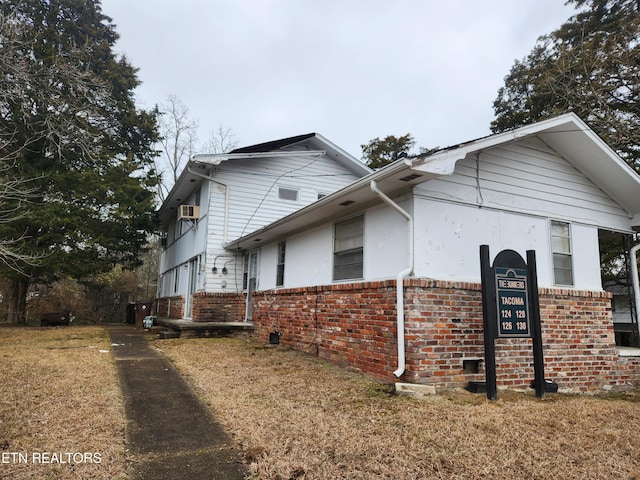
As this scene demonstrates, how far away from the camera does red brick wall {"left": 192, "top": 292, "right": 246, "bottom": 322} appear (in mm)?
12234

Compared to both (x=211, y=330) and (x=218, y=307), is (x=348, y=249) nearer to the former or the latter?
(x=211, y=330)

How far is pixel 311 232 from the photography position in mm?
8867

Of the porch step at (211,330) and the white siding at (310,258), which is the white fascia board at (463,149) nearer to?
the white siding at (310,258)

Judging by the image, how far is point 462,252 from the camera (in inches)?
246

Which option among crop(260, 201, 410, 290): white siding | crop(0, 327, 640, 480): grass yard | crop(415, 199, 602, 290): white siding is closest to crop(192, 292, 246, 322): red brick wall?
crop(260, 201, 410, 290): white siding

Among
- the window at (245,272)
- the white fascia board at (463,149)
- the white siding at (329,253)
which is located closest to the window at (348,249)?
the white siding at (329,253)

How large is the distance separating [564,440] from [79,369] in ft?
21.5

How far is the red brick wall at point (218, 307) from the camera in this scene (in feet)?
40.1

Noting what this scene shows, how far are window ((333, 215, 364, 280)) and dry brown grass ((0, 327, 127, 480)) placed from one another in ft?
13.2

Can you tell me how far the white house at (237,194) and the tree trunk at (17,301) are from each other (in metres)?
6.25

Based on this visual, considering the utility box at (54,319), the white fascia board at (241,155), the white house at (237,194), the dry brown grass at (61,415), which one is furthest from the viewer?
the utility box at (54,319)

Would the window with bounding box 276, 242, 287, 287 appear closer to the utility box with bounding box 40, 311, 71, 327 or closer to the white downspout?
the white downspout

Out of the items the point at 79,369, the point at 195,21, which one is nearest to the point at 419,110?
the point at 195,21

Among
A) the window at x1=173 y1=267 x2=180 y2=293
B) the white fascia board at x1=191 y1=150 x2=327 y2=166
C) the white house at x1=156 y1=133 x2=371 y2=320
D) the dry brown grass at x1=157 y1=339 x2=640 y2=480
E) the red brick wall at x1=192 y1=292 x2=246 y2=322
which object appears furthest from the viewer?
the window at x1=173 y1=267 x2=180 y2=293
